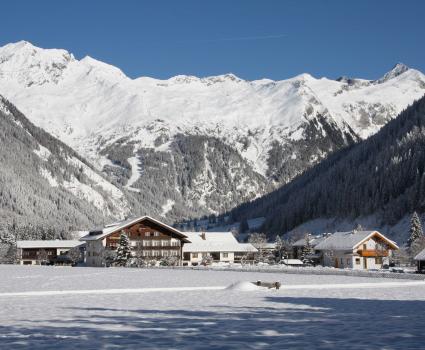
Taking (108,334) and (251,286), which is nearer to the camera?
(108,334)

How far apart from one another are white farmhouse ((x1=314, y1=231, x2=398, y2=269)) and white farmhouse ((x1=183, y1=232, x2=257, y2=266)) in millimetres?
30138

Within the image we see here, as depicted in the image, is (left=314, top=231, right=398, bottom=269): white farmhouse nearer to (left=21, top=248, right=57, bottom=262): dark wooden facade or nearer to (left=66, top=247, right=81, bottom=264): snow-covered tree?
(left=66, top=247, right=81, bottom=264): snow-covered tree

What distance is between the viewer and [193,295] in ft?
171

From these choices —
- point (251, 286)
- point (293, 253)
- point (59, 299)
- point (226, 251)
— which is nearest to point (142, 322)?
point (59, 299)

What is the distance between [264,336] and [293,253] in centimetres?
15146

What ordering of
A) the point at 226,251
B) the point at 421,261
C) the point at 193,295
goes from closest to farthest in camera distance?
the point at 193,295 < the point at 421,261 < the point at 226,251

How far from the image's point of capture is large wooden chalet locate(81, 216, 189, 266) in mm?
149125

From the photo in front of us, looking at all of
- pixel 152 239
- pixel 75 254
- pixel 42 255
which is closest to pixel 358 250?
pixel 152 239

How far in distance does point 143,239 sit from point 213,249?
21.4 m

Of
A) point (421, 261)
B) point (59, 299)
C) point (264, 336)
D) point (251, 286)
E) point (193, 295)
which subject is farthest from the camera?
point (421, 261)

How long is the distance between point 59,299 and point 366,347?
89.7 ft

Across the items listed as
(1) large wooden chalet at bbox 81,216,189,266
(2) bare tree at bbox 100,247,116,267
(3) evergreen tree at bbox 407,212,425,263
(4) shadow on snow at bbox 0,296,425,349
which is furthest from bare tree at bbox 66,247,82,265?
(4) shadow on snow at bbox 0,296,425,349

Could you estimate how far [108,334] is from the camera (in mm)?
29766

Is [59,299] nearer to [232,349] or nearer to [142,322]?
[142,322]
